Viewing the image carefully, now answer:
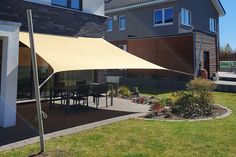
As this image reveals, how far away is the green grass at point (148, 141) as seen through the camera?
767 centimetres

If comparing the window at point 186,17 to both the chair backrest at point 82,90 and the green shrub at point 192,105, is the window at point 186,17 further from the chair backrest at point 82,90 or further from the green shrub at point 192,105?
the chair backrest at point 82,90

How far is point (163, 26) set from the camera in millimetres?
33281

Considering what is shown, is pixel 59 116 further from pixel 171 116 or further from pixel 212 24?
pixel 212 24

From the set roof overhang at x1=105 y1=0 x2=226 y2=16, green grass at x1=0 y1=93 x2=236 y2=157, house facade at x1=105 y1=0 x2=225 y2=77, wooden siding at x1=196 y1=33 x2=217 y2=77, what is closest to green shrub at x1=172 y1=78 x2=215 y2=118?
green grass at x1=0 y1=93 x2=236 y2=157

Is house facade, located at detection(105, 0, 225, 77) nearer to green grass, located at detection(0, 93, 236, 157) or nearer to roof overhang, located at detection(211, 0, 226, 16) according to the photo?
roof overhang, located at detection(211, 0, 226, 16)

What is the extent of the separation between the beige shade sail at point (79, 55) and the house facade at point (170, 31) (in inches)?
481

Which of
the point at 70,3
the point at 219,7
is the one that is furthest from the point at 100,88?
the point at 219,7

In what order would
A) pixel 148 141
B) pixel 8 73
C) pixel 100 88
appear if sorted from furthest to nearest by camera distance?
pixel 100 88
pixel 8 73
pixel 148 141

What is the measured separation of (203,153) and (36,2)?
36.9ft

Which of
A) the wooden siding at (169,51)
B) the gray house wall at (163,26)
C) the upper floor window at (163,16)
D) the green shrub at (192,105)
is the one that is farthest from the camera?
the upper floor window at (163,16)

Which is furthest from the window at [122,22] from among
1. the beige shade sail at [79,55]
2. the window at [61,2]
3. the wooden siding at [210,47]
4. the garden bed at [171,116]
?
the garden bed at [171,116]

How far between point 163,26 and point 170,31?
1291 millimetres

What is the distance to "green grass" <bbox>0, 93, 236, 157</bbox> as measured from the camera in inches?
302

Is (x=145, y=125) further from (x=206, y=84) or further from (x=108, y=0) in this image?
(x=108, y=0)
